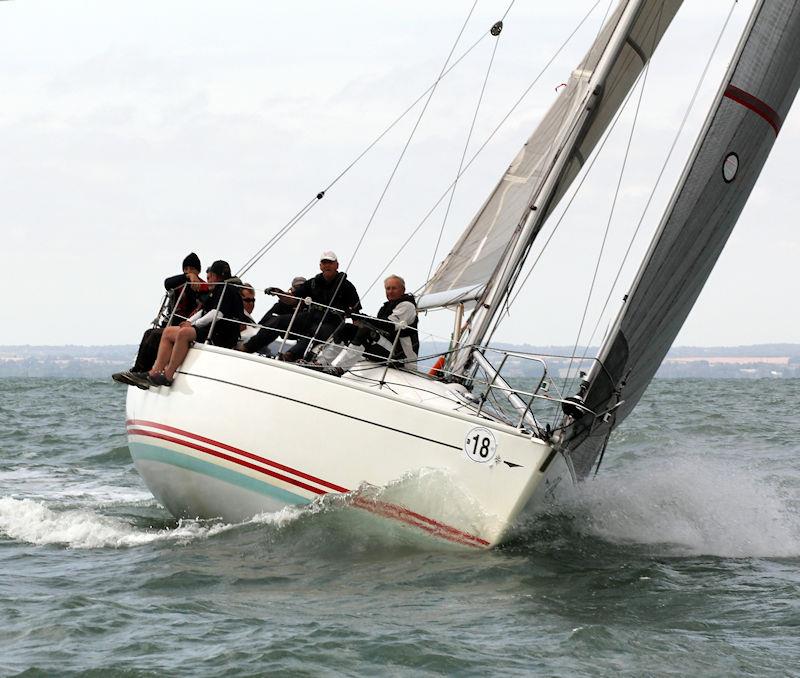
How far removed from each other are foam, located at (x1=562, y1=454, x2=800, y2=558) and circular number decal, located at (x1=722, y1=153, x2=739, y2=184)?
2.64m

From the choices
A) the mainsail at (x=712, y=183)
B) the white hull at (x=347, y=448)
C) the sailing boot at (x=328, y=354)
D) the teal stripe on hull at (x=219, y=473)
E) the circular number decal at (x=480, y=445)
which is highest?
the mainsail at (x=712, y=183)

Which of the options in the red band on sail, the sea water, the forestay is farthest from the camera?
the forestay

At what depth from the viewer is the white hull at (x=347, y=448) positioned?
7.39m

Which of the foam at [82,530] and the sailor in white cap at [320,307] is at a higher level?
the sailor in white cap at [320,307]

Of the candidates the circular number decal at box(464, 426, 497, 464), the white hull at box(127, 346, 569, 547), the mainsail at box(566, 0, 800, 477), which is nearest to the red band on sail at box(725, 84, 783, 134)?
the mainsail at box(566, 0, 800, 477)

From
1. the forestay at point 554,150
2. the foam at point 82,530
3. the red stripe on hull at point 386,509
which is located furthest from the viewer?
the forestay at point 554,150

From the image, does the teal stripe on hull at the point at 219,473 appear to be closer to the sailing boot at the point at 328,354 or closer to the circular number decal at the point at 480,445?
the sailing boot at the point at 328,354

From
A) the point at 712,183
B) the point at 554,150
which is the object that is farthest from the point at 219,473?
the point at 712,183

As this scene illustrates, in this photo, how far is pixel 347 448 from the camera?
7.54 metres

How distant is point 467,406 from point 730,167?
2484 millimetres

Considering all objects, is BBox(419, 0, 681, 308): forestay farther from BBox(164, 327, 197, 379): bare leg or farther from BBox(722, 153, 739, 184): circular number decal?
BBox(164, 327, 197, 379): bare leg

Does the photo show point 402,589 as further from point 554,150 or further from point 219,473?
point 554,150

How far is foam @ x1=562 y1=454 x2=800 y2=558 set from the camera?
8602 millimetres

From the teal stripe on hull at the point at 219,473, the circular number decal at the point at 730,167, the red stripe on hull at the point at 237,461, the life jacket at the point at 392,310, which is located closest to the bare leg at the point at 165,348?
the red stripe on hull at the point at 237,461
